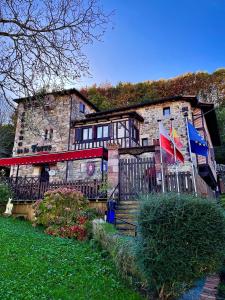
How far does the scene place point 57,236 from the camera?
8.05 meters

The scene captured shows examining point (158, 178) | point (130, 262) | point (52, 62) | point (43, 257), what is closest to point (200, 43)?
point (158, 178)

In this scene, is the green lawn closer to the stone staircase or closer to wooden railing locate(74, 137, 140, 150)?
the stone staircase

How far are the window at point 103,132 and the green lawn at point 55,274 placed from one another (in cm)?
1528

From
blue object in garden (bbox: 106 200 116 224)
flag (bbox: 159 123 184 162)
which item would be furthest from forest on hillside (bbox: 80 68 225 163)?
blue object in garden (bbox: 106 200 116 224)

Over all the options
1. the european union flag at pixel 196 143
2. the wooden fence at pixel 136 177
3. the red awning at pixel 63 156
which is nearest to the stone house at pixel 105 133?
the red awning at pixel 63 156

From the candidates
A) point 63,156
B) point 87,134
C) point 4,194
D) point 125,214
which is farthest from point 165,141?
point 87,134

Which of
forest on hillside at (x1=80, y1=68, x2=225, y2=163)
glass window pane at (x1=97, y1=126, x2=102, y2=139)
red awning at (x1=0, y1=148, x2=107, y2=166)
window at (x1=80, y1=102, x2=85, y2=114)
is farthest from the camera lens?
forest on hillside at (x1=80, y1=68, x2=225, y2=163)

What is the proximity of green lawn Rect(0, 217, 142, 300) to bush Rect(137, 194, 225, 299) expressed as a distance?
66 cm

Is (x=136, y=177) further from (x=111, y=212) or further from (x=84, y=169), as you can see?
(x=84, y=169)

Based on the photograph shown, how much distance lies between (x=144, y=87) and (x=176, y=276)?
34.9 m

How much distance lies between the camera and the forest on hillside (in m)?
34.2

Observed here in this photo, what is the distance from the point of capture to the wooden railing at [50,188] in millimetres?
11352

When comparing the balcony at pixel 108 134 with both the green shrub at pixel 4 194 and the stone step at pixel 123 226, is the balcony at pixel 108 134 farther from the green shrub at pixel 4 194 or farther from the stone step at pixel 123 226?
the stone step at pixel 123 226

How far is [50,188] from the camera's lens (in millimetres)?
12086
